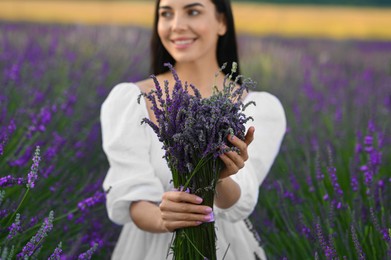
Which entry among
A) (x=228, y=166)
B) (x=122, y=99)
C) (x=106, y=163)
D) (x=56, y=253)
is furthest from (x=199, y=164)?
(x=106, y=163)

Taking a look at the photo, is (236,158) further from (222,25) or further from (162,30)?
(222,25)

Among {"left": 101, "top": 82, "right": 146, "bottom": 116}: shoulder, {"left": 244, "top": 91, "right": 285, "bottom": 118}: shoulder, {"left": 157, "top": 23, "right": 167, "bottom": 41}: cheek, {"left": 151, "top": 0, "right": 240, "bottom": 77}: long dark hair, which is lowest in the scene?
{"left": 244, "top": 91, "right": 285, "bottom": 118}: shoulder

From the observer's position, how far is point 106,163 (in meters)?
3.58

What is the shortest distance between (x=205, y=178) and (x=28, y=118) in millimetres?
1606

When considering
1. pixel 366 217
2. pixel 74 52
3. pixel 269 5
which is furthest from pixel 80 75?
pixel 269 5

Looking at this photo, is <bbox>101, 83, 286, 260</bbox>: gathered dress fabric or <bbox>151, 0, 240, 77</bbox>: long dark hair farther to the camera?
<bbox>151, 0, 240, 77</bbox>: long dark hair

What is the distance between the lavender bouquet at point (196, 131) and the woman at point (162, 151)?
0.26 meters

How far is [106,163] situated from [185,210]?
1876mm

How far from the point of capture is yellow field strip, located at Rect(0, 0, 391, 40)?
12578 mm

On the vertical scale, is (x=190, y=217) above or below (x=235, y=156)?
below

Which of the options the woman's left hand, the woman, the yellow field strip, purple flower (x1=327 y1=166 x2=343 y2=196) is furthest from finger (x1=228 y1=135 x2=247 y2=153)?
the yellow field strip

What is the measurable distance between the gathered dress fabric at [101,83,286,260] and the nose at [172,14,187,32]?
0.90ft

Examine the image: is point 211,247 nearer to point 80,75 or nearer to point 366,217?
point 366,217

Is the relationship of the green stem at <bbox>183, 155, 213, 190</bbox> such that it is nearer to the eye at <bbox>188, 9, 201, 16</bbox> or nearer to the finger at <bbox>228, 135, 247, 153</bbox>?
the finger at <bbox>228, 135, 247, 153</bbox>
